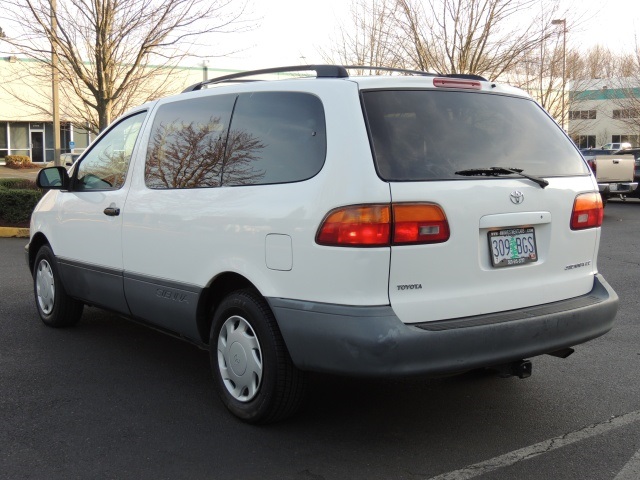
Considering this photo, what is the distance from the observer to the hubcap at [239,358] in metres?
3.92

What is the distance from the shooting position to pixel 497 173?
3.76 metres

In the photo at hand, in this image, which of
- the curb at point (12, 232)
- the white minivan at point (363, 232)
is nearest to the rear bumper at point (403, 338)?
the white minivan at point (363, 232)

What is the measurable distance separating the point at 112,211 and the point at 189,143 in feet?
2.91

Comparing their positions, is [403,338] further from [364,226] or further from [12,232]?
[12,232]

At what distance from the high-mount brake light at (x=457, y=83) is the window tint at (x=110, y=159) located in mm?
2252

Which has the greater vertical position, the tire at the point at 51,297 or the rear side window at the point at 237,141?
the rear side window at the point at 237,141

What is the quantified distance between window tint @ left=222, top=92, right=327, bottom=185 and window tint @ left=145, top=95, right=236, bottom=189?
113mm

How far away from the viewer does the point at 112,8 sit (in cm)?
1302

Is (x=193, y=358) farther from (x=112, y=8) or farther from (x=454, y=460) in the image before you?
(x=112, y=8)

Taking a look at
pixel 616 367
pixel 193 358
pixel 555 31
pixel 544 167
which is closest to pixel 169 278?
pixel 193 358

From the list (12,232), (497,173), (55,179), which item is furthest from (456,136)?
(12,232)

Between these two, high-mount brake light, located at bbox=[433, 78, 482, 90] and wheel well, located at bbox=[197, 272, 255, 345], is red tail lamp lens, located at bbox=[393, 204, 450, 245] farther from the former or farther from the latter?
wheel well, located at bbox=[197, 272, 255, 345]

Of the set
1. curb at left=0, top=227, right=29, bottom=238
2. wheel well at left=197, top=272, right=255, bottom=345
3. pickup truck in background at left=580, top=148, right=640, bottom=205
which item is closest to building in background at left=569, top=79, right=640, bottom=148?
pickup truck in background at left=580, top=148, right=640, bottom=205

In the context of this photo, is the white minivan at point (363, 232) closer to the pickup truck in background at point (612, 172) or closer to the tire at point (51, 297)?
the tire at point (51, 297)
